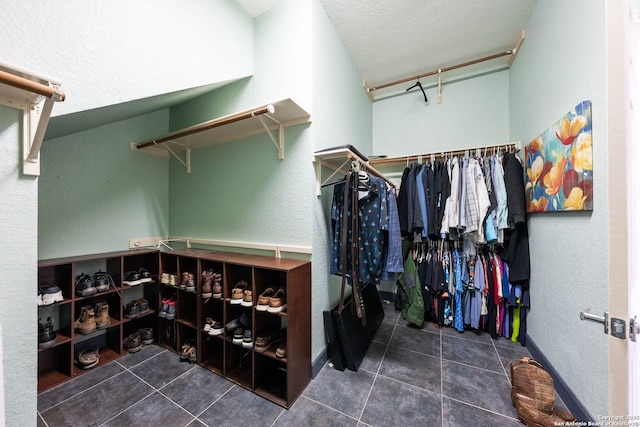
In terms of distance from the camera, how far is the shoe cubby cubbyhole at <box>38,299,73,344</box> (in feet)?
5.23

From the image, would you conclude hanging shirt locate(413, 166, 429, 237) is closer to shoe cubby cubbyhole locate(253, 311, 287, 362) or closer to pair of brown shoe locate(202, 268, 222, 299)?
shoe cubby cubbyhole locate(253, 311, 287, 362)

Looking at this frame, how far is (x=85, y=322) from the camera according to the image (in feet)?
5.34

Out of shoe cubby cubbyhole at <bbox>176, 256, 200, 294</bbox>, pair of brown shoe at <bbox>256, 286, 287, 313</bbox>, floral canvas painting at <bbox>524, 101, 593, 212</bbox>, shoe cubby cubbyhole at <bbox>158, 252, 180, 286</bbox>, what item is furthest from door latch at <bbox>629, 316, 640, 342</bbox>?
shoe cubby cubbyhole at <bbox>158, 252, 180, 286</bbox>

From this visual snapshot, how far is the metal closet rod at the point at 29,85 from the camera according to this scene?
0.61 metres

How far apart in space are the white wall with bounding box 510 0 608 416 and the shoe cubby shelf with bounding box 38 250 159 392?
3137 mm

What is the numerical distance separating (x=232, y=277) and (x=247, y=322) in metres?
0.36

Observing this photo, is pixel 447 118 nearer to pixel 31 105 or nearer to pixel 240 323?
pixel 240 323

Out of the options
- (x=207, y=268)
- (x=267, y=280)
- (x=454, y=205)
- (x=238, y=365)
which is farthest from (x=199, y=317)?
(x=454, y=205)

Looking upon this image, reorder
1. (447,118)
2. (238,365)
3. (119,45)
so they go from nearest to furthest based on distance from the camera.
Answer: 1. (119,45)
2. (238,365)
3. (447,118)

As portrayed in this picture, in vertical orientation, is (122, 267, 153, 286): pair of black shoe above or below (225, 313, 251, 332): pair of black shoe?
above

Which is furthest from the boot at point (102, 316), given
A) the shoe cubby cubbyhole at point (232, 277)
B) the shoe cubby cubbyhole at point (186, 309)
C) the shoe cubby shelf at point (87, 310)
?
the shoe cubby cubbyhole at point (232, 277)

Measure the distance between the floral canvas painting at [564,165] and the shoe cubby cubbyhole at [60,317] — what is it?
11.3 feet

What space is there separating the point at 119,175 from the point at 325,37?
234cm

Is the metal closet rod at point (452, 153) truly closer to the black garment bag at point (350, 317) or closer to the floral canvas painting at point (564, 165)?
the floral canvas painting at point (564, 165)
